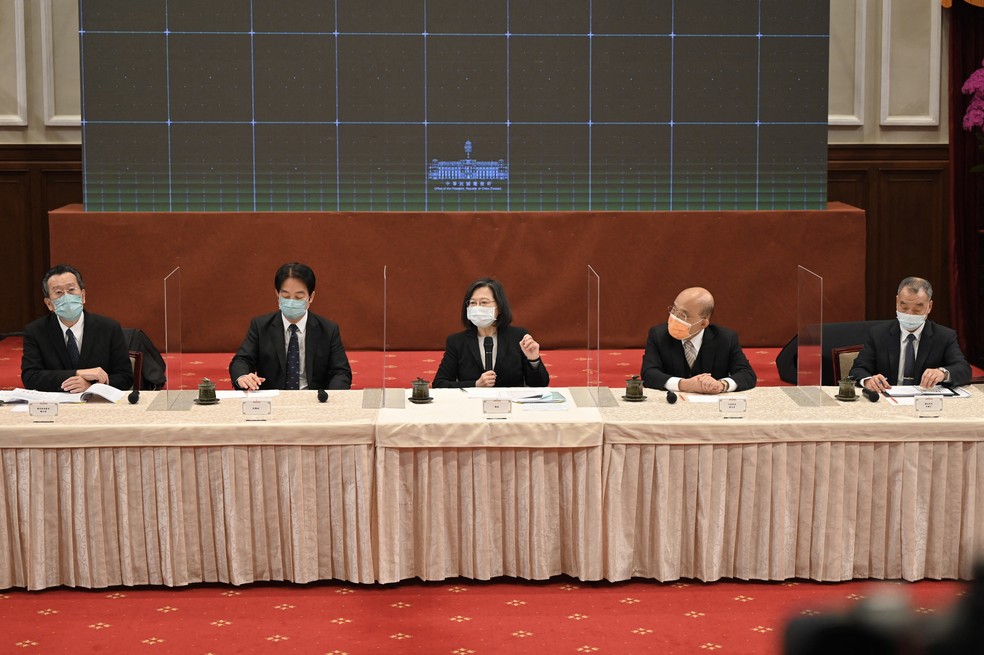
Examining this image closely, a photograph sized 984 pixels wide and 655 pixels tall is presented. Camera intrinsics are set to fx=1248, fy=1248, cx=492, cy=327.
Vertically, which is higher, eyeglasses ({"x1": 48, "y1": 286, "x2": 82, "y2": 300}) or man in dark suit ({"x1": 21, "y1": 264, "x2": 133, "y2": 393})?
eyeglasses ({"x1": 48, "y1": 286, "x2": 82, "y2": 300})

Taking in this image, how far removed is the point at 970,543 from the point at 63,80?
6952 millimetres

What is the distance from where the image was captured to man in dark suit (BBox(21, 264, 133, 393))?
4.62 m

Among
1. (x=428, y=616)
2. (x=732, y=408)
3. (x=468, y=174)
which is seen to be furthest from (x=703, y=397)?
(x=468, y=174)

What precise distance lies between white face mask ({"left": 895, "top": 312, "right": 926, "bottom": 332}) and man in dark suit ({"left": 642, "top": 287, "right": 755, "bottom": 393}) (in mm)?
642

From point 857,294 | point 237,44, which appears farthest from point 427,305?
point 857,294

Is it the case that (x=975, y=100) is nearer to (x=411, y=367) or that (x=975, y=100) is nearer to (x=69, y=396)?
(x=411, y=367)

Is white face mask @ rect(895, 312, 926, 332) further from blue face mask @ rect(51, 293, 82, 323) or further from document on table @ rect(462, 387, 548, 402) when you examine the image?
blue face mask @ rect(51, 293, 82, 323)

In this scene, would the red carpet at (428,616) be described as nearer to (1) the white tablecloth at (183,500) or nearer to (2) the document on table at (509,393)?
(1) the white tablecloth at (183,500)

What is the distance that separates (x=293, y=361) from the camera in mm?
4887

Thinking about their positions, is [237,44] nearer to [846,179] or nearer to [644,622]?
[846,179]

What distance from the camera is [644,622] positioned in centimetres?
362


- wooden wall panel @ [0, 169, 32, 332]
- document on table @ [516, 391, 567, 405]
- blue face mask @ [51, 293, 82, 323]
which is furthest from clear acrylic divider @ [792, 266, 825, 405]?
wooden wall panel @ [0, 169, 32, 332]

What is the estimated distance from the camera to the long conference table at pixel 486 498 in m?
3.84

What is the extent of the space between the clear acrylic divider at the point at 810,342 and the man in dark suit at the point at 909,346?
38 cm
